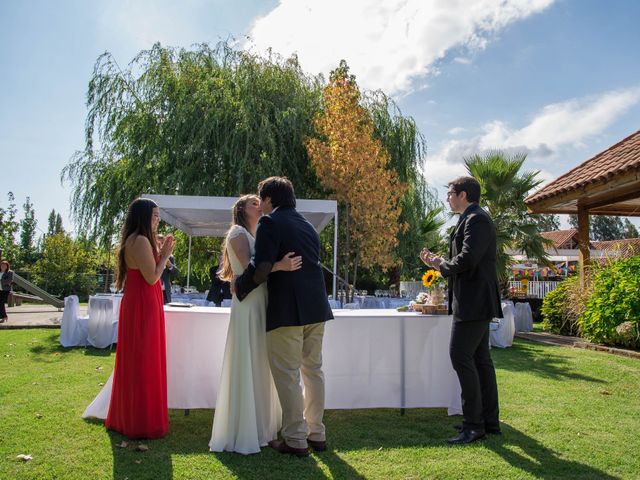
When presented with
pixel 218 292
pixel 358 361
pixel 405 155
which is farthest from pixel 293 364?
pixel 405 155

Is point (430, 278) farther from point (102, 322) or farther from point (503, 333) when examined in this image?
point (102, 322)

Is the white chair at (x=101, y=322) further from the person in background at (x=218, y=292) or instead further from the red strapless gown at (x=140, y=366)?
the red strapless gown at (x=140, y=366)

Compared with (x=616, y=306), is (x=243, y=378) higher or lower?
lower

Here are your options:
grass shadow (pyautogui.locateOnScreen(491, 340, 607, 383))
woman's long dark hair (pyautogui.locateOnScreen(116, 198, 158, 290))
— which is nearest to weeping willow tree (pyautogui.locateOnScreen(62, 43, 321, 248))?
grass shadow (pyautogui.locateOnScreen(491, 340, 607, 383))

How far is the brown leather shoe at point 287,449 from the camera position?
139 inches

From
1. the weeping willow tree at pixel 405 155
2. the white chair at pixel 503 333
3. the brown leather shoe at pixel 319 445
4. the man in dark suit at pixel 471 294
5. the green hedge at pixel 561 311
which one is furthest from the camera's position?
the weeping willow tree at pixel 405 155

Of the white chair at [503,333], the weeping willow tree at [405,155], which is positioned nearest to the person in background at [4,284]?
the weeping willow tree at [405,155]

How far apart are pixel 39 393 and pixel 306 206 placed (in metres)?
5.10

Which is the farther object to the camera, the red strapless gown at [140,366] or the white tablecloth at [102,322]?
the white tablecloth at [102,322]

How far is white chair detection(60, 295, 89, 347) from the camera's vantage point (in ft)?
29.9

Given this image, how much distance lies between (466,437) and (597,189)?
23.6ft

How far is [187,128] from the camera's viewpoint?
13.1m

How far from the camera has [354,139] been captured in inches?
456

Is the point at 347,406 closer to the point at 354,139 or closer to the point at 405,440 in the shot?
the point at 405,440
